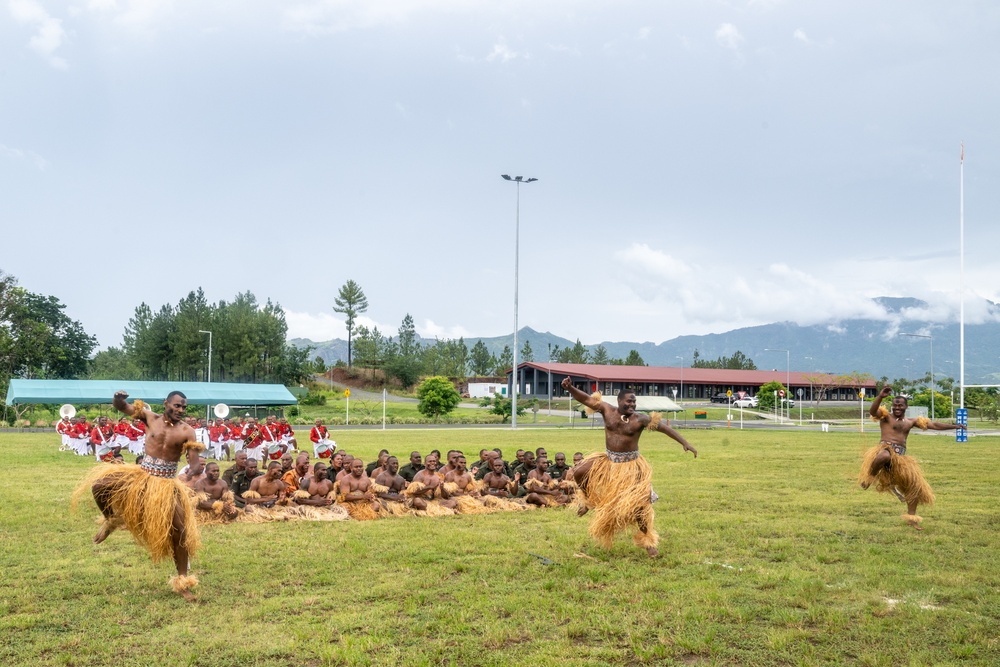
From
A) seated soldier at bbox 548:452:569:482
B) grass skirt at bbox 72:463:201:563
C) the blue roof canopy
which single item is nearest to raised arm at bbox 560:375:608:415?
grass skirt at bbox 72:463:201:563

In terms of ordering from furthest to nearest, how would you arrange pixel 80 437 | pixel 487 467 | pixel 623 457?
pixel 80 437
pixel 487 467
pixel 623 457

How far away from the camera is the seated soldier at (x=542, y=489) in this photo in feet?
44.8

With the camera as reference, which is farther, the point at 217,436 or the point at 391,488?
the point at 217,436

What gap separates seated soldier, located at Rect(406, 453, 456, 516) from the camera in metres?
12.8

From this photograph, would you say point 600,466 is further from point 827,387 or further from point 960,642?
point 827,387

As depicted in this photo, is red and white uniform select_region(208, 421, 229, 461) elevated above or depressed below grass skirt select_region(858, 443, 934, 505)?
below

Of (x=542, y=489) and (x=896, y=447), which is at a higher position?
(x=896, y=447)

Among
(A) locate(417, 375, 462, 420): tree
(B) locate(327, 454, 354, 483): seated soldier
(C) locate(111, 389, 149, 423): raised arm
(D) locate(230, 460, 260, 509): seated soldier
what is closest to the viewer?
(C) locate(111, 389, 149, 423): raised arm

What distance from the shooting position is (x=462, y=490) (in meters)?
13.8

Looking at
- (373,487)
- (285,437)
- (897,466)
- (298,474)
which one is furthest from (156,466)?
(285,437)

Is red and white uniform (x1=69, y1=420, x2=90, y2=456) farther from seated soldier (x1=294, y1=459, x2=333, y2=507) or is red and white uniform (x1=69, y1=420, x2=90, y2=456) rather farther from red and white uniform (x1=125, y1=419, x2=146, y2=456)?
seated soldier (x1=294, y1=459, x2=333, y2=507)

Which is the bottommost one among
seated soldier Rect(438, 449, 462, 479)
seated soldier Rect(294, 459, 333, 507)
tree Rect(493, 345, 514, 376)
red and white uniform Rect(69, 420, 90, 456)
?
red and white uniform Rect(69, 420, 90, 456)

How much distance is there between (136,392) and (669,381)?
54492 millimetres

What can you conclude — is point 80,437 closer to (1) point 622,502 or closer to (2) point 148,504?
(2) point 148,504
